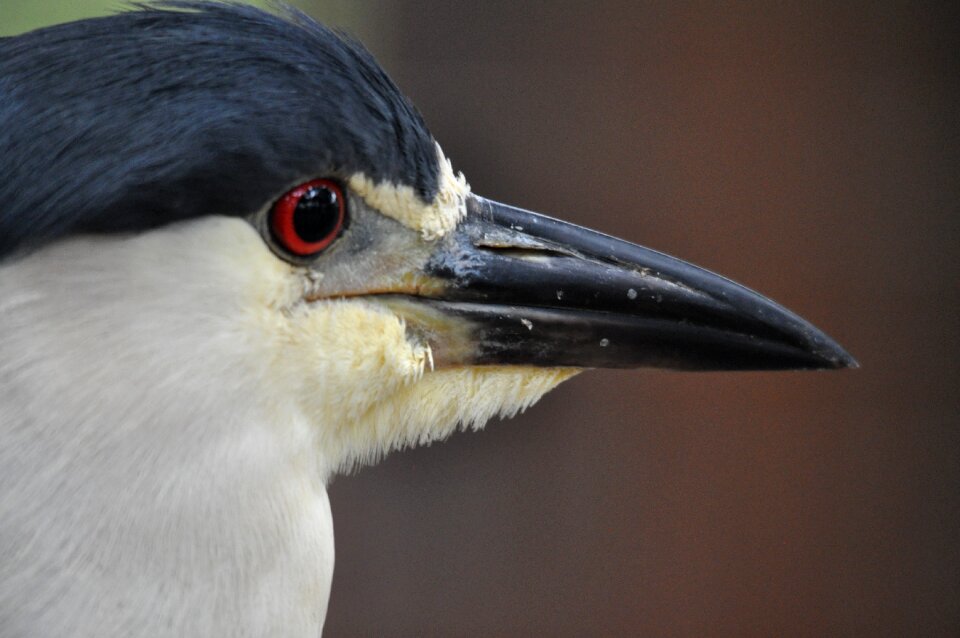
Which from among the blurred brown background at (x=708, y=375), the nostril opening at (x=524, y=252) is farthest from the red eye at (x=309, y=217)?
the blurred brown background at (x=708, y=375)

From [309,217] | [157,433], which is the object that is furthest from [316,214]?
[157,433]

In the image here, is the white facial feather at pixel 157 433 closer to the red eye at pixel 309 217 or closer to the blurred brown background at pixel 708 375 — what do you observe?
the red eye at pixel 309 217

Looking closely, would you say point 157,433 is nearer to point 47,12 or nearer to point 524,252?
point 524,252

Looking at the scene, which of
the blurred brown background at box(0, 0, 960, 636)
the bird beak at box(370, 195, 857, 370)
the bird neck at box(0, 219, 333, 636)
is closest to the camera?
the bird neck at box(0, 219, 333, 636)

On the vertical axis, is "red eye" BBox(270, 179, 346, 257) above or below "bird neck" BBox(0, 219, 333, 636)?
above

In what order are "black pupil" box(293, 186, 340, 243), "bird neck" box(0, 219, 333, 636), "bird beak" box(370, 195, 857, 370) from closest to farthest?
"bird neck" box(0, 219, 333, 636), "black pupil" box(293, 186, 340, 243), "bird beak" box(370, 195, 857, 370)

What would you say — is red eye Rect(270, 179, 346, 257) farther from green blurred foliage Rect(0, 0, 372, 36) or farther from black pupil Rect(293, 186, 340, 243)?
green blurred foliage Rect(0, 0, 372, 36)

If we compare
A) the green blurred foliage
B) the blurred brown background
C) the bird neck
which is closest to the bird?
the bird neck
